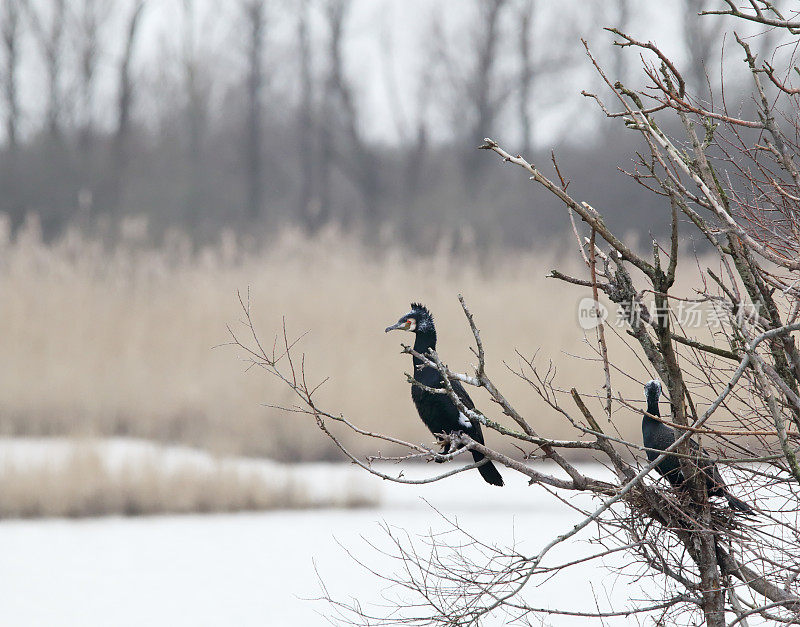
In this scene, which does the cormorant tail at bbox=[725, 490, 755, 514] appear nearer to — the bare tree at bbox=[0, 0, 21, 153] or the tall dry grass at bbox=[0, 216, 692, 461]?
the tall dry grass at bbox=[0, 216, 692, 461]

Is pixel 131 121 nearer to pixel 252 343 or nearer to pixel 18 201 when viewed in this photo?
pixel 18 201

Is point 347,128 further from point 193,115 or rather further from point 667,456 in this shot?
point 667,456

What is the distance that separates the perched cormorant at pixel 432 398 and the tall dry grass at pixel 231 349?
197 inches

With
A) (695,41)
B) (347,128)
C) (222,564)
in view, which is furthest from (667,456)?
(347,128)

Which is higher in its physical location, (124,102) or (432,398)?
(124,102)

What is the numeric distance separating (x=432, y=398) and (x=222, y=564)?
4322 mm

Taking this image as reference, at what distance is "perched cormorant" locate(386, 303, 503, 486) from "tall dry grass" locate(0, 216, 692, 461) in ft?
16.4

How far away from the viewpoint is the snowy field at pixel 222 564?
19.0 ft

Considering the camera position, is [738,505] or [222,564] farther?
[222,564]

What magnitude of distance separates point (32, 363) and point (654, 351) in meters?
7.46

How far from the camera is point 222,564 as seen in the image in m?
6.57

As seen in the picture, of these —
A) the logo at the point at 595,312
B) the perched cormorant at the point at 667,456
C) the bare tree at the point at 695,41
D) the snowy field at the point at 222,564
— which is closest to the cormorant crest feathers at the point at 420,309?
the logo at the point at 595,312

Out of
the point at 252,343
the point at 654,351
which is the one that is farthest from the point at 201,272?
the point at 654,351

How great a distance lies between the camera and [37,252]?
30.5 ft
